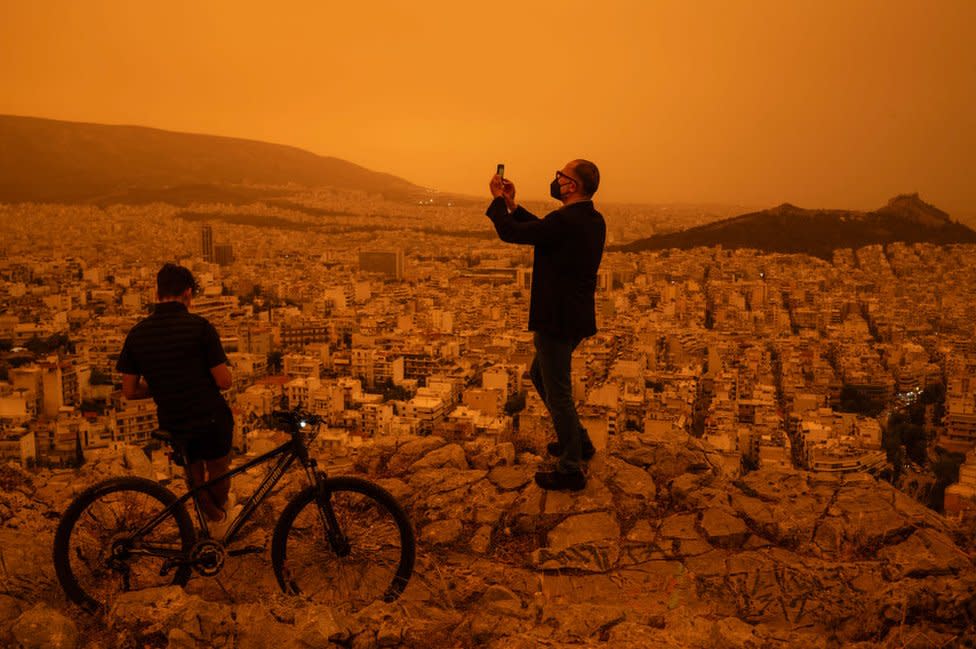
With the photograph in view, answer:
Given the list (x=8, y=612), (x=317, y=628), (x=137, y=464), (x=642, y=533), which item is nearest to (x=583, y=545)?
(x=642, y=533)

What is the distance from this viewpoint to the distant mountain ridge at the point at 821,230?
54.4 ft

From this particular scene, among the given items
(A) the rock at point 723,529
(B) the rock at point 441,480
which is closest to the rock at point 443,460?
(B) the rock at point 441,480

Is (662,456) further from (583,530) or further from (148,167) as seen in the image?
(148,167)

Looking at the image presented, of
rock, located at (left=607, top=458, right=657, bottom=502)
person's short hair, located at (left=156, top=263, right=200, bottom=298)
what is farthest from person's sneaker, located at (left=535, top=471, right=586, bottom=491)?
person's short hair, located at (left=156, top=263, right=200, bottom=298)

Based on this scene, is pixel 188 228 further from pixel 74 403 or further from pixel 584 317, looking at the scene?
pixel 584 317

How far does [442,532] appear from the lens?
3.06 m

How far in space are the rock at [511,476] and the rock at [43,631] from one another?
1.84 meters

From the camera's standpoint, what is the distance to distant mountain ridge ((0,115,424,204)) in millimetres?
19938

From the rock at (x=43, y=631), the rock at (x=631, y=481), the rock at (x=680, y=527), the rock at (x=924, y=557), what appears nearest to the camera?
the rock at (x=43, y=631)

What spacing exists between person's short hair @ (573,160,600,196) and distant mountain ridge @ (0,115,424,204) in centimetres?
1448

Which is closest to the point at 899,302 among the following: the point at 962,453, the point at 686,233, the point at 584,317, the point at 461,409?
the point at 686,233

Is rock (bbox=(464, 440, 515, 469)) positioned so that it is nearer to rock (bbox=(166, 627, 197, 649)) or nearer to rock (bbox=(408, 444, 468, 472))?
rock (bbox=(408, 444, 468, 472))

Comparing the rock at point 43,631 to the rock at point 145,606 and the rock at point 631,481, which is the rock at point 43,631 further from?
the rock at point 631,481

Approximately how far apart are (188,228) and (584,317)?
23769 millimetres
